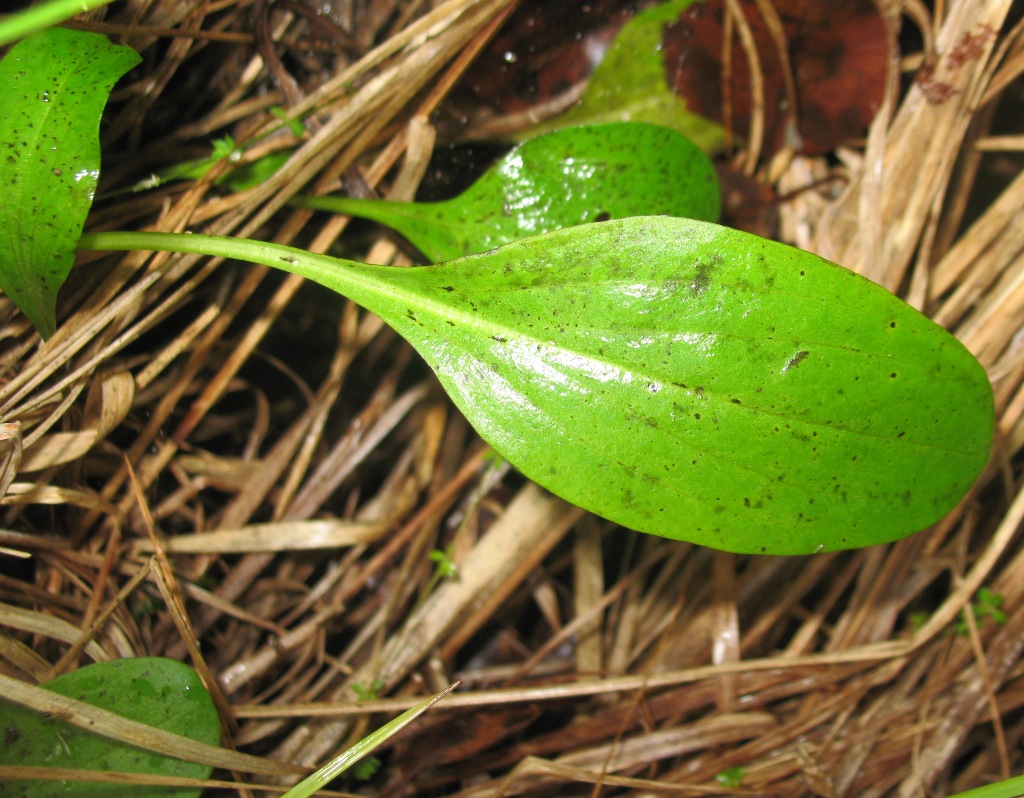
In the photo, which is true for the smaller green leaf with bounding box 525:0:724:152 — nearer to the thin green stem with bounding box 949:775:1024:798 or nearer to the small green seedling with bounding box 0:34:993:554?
the small green seedling with bounding box 0:34:993:554

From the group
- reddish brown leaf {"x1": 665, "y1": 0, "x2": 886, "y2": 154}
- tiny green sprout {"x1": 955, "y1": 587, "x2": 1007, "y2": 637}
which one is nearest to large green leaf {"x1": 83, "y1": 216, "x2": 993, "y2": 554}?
tiny green sprout {"x1": 955, "y1": 587, "x2": 1007, "y2": 637}

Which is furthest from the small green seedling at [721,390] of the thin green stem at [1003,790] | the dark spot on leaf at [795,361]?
the thin green stem at [1003,790]

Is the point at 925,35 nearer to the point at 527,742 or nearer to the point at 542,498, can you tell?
the point at 542,498

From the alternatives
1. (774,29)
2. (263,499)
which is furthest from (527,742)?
(774,29)

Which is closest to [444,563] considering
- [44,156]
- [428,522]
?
[428,522]

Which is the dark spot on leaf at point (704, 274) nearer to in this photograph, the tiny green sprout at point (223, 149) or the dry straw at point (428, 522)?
the dry straw at point (428, 522)

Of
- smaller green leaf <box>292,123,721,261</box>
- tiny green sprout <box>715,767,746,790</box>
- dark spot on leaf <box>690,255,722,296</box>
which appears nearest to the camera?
dark spot on leaf <box>690,255,722,296</box>
